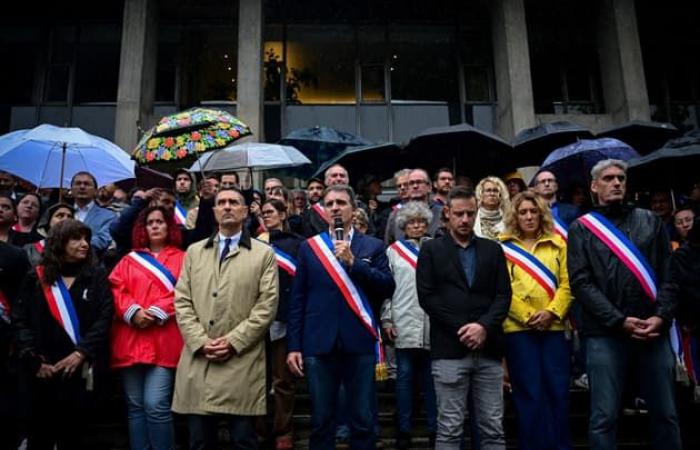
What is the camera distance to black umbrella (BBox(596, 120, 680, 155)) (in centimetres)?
897

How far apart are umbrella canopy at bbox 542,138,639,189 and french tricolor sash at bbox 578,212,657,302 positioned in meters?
2.87

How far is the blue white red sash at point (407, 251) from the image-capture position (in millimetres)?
5512

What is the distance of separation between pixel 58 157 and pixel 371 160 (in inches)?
170

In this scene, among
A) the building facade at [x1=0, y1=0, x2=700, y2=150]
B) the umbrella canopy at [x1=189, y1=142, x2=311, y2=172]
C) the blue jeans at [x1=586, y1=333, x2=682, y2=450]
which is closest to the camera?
the blue jeans at [x1=586, y1=333, x2=682, y2=450]

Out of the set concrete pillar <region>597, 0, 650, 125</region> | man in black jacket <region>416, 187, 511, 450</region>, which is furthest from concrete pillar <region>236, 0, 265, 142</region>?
man in black jacket <region>416, 187, 511, 450</region>

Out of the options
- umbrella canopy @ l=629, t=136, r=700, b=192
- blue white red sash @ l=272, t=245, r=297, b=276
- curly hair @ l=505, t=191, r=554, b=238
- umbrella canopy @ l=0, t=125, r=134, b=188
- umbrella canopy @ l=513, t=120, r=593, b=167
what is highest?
umbrella canopy @ l=513, t=120, r=593, b=167

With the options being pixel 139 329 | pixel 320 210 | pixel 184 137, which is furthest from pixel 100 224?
pixel 320 210

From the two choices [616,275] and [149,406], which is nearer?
[616,275]

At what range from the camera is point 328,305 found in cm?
436

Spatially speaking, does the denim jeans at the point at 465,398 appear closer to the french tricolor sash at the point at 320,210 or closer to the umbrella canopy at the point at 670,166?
the french tricolor sash at the point at 320,210

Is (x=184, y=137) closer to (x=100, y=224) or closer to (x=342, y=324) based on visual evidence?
(x=100, y=224)

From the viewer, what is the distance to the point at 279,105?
682 inches

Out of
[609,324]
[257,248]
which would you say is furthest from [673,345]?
[257,248]

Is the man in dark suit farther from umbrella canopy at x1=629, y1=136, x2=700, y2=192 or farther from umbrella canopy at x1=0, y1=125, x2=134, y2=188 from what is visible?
umbrella canopy at x1=629, y1=136, x2=700, y2=192
